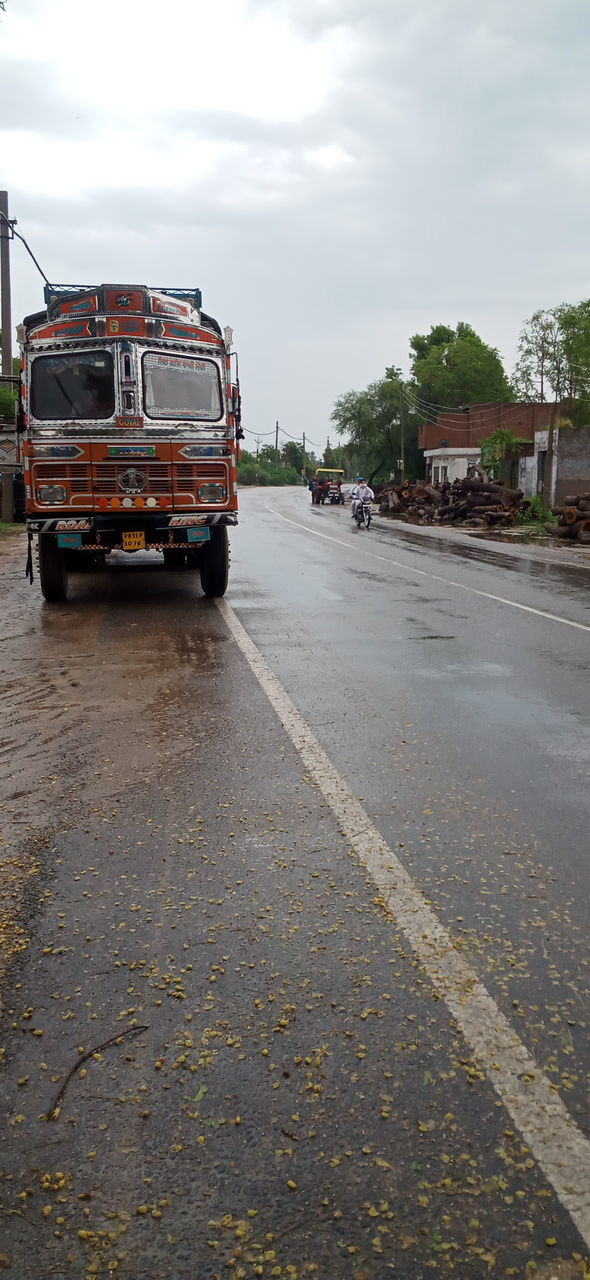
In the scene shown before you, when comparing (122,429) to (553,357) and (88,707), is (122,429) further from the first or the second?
(553,357)

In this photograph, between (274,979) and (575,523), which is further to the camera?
(575,523)

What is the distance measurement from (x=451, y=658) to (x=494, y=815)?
4.09 meters

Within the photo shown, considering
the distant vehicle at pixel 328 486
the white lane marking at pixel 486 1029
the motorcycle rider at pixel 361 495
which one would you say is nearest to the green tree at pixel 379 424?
the distant vehicle at pixel 328 486

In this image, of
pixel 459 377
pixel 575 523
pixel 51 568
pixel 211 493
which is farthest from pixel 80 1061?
pixel 459 377

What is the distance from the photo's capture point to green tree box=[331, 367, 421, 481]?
3324 inches

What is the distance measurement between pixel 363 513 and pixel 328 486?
2378 centimetres

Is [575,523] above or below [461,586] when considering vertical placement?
above

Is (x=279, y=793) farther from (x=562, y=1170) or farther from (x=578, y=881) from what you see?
(x=562, y=1170)

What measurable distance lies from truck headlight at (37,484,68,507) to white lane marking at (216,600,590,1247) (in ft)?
23.3

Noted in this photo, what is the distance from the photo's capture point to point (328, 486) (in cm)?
5603

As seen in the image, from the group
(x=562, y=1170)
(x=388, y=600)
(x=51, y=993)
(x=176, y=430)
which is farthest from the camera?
(x=388, y=600)

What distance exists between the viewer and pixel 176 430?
37.0 feet

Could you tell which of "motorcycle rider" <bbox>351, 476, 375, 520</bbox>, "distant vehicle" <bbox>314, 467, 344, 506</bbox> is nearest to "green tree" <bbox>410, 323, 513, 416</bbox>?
"distant vehicle" <bbox>314, 467, 344, 506</bbox>

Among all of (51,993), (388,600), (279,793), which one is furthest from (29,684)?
(388,600)
